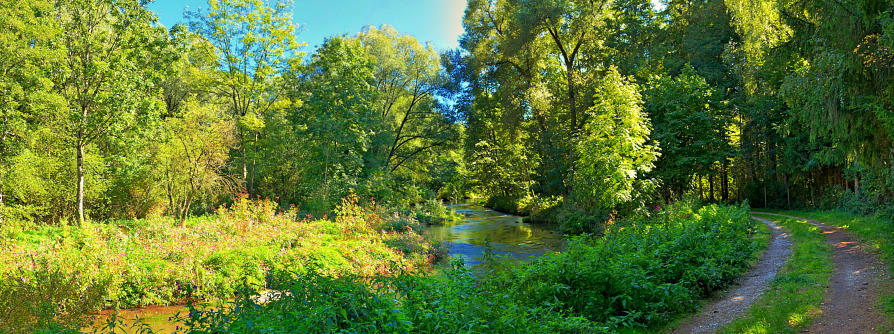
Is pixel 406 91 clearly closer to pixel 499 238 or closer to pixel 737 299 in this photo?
pixel 499 238

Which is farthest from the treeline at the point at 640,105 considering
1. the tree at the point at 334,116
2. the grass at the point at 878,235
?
the tree at the point at 334,116

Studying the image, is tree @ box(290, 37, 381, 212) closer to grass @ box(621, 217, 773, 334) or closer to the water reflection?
the water reflection

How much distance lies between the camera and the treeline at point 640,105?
15016mm

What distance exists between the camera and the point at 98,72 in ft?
47.3

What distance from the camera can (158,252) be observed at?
10.1 meters

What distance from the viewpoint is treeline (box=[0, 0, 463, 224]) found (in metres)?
14.1

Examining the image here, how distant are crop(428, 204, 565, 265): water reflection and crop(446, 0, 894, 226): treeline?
5.50ft

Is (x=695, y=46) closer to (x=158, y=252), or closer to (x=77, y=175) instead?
(x=158, y=252)

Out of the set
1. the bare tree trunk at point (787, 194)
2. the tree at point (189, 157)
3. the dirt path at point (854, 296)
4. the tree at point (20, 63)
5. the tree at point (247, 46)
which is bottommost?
the dirt path at point (854, 296)

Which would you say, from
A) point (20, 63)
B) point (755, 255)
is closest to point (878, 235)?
point (755, 255)

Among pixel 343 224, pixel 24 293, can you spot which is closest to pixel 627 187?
pixel 343 224

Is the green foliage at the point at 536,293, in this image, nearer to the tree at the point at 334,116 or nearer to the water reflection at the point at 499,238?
the water reflection at the point at 499,238

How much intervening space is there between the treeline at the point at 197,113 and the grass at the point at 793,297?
16.5 metres

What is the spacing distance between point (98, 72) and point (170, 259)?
8606mm
